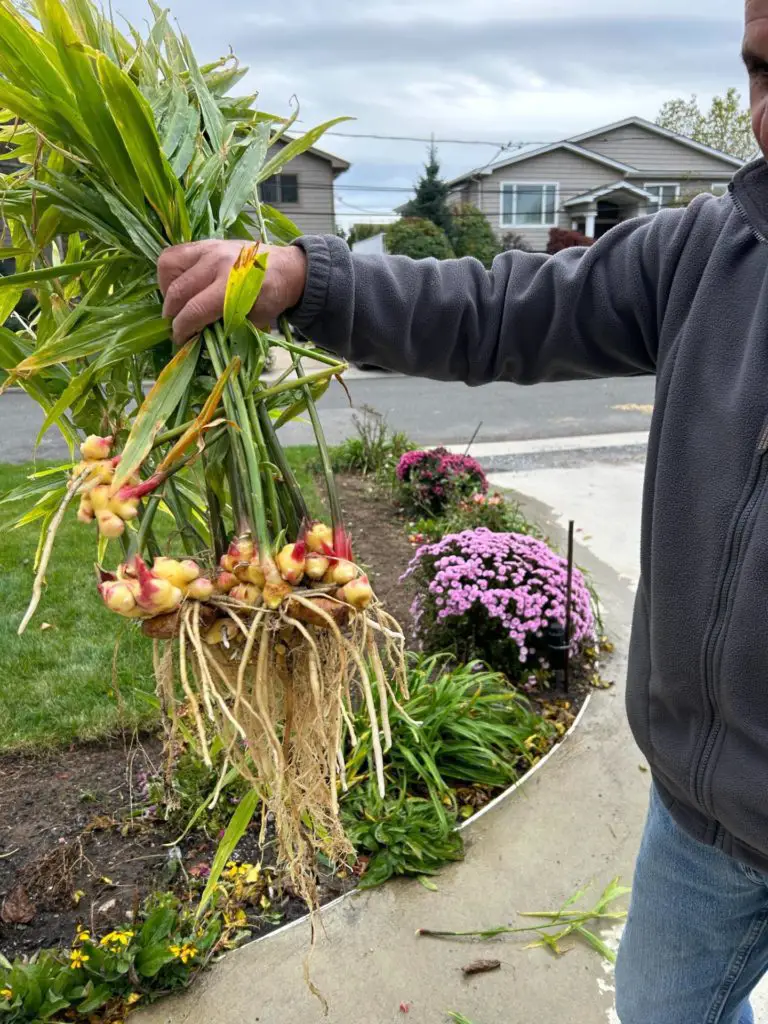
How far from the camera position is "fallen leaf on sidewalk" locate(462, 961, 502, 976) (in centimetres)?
179

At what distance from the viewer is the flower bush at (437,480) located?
16.1 ft

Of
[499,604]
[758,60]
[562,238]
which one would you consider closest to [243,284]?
[758,60]

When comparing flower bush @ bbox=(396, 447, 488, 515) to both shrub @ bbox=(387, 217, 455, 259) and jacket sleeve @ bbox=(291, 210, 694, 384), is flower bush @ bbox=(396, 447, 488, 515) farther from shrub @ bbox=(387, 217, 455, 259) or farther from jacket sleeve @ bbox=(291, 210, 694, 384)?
shrub @ bbox=(387, 217, 455, 259)

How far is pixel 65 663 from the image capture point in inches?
125

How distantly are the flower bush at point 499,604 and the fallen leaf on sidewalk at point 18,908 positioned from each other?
5.46 ft

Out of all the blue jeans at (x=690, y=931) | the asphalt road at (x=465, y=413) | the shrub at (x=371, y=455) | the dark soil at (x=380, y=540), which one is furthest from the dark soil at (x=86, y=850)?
the asphalt road at (x=465, y=413)

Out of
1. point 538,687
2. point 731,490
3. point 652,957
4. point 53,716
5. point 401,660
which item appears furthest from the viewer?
point 538,687

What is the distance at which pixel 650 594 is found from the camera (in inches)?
47.9

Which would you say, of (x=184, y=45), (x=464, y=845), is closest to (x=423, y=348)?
(x=184, y=45)

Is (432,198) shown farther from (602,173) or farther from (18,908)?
(18,908)

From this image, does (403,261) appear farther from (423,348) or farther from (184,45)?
(184,45)

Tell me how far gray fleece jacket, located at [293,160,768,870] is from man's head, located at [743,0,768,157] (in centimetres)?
10

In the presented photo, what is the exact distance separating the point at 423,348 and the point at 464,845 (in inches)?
61.2

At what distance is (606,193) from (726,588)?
26751 mm
